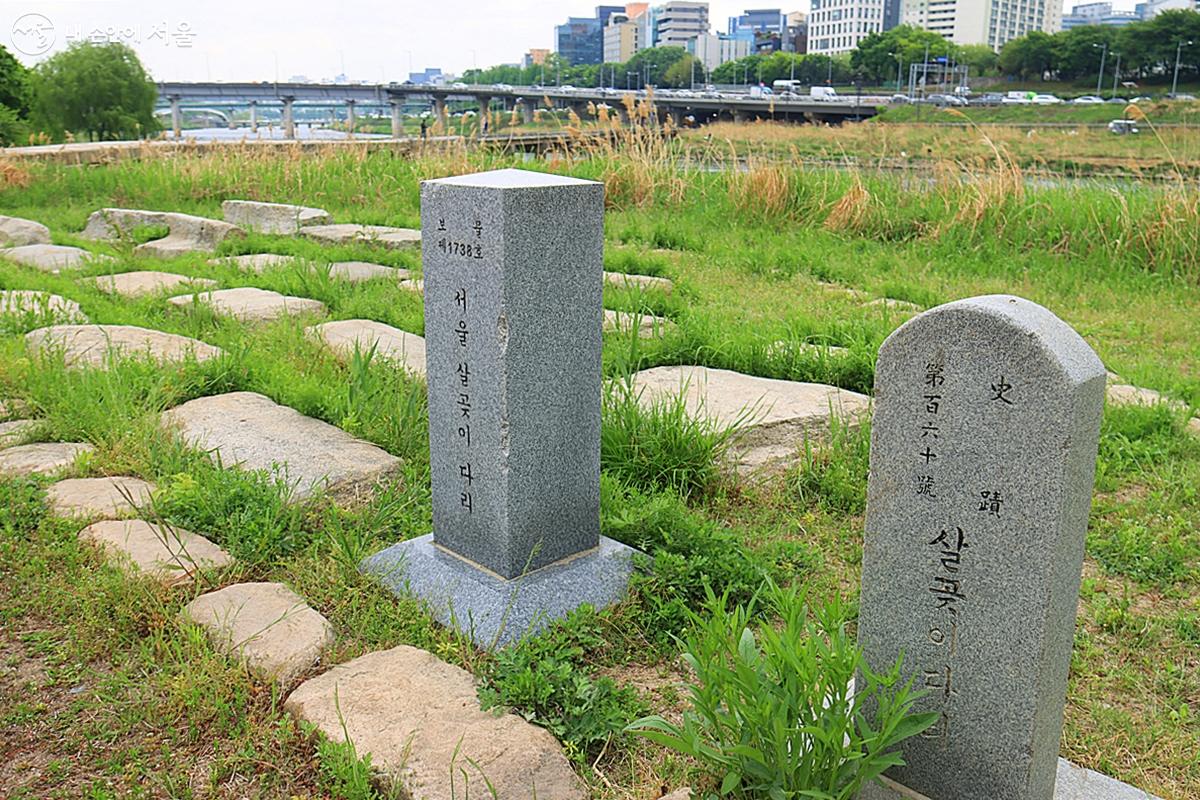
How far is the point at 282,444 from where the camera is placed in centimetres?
362

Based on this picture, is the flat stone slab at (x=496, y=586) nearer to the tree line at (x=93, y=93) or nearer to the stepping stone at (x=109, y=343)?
the stepping stone at (x=109, y=343)

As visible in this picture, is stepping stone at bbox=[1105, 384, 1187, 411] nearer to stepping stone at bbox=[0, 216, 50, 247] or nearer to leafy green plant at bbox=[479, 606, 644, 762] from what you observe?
leafy green plant at bbox=[479, 606, 644, 762]

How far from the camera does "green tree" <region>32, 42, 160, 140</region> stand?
2970 centimetres

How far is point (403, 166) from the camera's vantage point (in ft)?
35.6

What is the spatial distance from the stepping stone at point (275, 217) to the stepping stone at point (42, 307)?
9.75ft

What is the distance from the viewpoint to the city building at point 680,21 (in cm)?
12319

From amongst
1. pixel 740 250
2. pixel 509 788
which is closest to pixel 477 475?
pixel 509 788

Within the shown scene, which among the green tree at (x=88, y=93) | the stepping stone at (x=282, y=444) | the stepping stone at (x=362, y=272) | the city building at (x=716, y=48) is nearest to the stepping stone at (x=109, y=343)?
the stepping stone at (x=282, y=444)

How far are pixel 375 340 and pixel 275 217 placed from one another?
449 cm

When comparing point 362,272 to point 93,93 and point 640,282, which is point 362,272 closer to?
point 640,282

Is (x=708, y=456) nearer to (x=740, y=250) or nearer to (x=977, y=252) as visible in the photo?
(x=740, y=250)

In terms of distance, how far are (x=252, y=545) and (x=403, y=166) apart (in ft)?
28.0

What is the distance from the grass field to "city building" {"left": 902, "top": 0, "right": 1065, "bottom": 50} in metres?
112

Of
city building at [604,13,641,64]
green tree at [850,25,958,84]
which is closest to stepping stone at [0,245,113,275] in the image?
green tree at [850,25,958,84]
